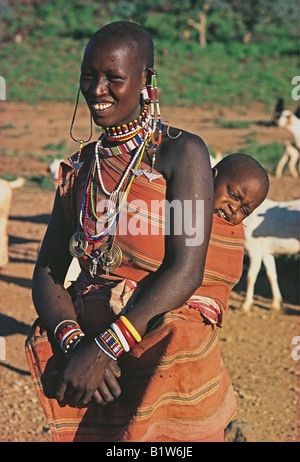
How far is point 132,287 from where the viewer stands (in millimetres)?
1871

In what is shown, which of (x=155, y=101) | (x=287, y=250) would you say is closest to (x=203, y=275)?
(x=155, y=101)

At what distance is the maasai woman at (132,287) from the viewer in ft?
5.85

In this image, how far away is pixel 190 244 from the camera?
5.89ft

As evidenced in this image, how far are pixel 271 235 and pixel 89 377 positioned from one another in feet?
14.3

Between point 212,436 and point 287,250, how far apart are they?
166 inches

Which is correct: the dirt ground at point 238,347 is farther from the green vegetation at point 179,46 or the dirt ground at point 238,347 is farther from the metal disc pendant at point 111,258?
the green vegetation at point 179,46

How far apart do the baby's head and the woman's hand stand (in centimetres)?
63

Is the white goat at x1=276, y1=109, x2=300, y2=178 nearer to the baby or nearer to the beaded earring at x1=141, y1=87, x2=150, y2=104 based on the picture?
the baby

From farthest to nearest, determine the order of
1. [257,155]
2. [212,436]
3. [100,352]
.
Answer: [257,155] → [212,436] → [100,352]

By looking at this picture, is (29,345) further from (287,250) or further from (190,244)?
(287,250)

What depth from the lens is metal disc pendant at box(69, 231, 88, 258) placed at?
1.95 metres

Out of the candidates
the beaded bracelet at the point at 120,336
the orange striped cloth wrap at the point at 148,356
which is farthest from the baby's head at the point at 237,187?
the beaded bracelet at the point at 120,336

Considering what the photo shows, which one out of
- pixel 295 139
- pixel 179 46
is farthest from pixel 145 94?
pixel 179 46

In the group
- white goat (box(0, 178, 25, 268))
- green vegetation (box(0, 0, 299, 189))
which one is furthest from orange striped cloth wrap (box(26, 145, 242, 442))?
green vegetation (box(0, 0, 299, 189))
